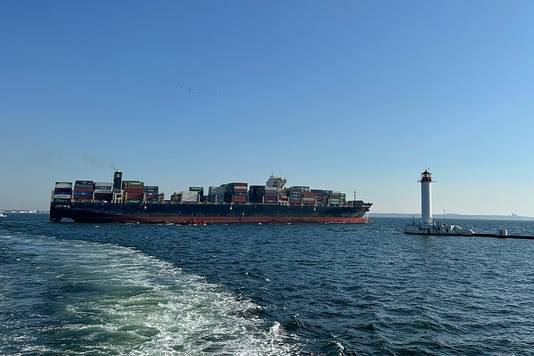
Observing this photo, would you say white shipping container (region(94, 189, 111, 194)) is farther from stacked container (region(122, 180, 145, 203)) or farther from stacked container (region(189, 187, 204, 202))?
stacked container (region(189, 187, 204, 202))

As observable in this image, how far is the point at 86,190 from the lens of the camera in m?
110

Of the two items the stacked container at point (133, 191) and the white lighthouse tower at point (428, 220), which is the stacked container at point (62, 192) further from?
the white lighthouse tower at point (428, 220)

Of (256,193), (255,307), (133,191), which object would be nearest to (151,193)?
(133,191)

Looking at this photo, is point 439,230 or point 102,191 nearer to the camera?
point 439,230

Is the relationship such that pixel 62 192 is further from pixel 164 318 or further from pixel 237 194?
pixel 164 318

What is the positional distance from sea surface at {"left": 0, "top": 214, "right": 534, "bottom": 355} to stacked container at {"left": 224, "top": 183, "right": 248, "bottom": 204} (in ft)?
288

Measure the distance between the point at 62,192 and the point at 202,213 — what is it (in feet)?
133

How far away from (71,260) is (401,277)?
2840 centimetres

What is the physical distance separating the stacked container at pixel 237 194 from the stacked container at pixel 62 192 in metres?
47.2

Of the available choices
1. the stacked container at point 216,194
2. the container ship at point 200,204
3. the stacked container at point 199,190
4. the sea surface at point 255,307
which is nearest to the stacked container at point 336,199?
the container ship at point 200,204

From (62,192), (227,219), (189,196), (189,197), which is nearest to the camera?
(62,192)

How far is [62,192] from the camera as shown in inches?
4304

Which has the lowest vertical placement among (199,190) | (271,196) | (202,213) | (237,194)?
(202,213)

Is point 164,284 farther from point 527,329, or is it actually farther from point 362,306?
point 527,329
